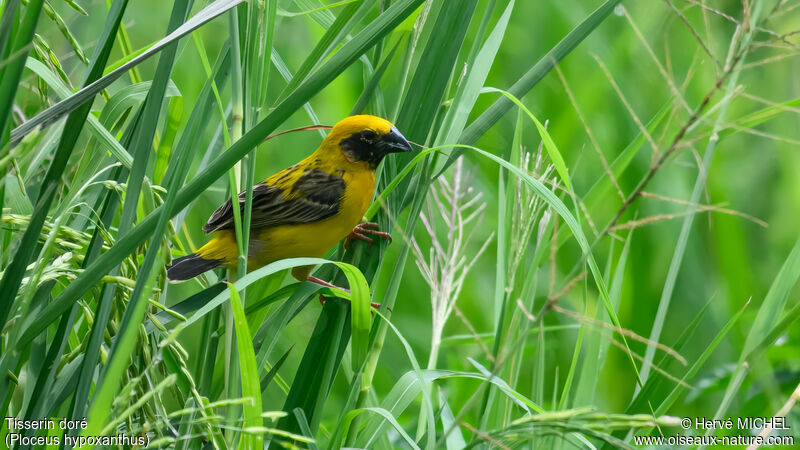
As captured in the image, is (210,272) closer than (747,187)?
Yes

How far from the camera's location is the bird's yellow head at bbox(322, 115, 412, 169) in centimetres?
207

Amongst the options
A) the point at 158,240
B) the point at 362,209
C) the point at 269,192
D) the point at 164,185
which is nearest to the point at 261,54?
the point at 164,185

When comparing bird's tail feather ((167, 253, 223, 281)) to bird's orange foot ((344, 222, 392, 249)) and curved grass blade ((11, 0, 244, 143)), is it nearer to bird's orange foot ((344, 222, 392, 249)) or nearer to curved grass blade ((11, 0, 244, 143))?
bird's orange foot ((344, 222, 392, 249))

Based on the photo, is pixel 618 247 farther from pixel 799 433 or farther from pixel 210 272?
pixel 210 272

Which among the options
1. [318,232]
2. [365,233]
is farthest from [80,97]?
[318,232]

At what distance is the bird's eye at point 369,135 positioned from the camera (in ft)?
7.54

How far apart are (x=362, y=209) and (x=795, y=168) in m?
2.54

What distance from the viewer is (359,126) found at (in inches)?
92.2

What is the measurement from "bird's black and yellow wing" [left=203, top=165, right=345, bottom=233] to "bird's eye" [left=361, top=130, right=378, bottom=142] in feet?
0.82

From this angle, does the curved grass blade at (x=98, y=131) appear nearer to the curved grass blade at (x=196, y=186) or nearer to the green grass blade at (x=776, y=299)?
the curved grass blade at (x=196, y=186)

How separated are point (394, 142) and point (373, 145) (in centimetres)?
31

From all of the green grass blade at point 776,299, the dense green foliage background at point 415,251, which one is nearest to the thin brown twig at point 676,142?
the dense green foliage background at point 415,251

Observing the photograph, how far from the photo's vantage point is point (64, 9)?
3.27 meters

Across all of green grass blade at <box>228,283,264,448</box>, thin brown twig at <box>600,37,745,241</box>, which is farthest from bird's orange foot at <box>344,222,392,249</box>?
thin brown twig at <box>600,37,745,241</box>
